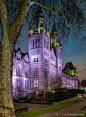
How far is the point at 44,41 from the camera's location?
5394 centimetres

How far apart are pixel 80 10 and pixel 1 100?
7585 millimetres

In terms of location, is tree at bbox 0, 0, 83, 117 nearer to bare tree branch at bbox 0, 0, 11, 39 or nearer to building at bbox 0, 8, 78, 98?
bare tree branch at bbox 0, 0, 11, 39

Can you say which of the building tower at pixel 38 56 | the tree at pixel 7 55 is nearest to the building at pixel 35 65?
the building tower at pixel 38 56

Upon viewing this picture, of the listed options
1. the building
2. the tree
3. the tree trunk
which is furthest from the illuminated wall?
the tree trunk

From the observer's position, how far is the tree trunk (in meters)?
7.86

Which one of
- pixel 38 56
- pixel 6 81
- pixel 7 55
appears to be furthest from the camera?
pixel 38 56

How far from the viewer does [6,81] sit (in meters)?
8.05

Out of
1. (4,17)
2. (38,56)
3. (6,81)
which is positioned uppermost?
(38,56)

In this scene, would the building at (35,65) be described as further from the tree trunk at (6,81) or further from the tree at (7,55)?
the tree trunk at (6,81)

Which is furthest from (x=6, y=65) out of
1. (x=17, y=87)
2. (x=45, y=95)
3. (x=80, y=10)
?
(x=17, y=87)

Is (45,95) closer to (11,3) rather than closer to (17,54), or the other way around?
(17,54)

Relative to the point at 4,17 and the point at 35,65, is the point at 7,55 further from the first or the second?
Answer: the point at 35,65

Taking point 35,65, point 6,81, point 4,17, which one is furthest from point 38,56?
point 6,81

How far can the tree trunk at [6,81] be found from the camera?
25.8ft
